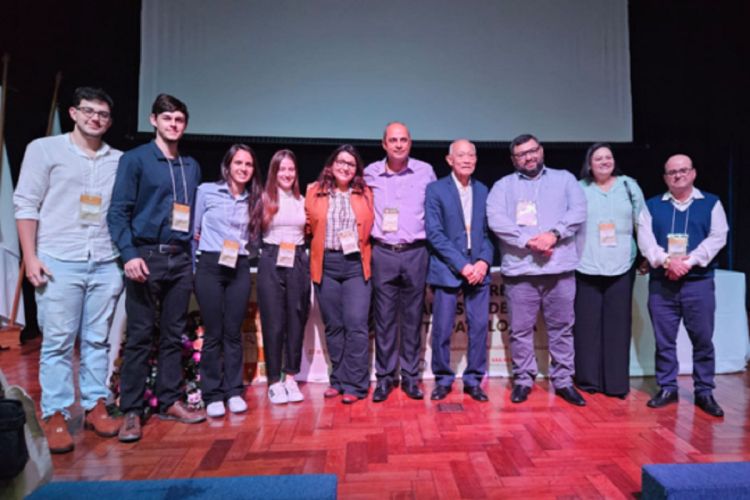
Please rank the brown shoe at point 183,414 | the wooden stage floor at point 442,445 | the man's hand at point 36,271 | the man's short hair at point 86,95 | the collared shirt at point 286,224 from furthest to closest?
the collared shirt at point 286,224, the brown shoe at point 183,414, the man's short hair at point 86,95, the man's hand at point 36,271, the wooden stage floor at point 442,445

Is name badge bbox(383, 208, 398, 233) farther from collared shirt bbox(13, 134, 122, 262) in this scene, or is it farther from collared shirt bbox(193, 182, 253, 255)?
collared shirt bbox(13, 134, 122, 262)

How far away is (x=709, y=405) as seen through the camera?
2.43 m

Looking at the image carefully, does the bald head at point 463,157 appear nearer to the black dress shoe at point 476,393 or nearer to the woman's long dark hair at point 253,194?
the woman's long dark hair at point 253,194

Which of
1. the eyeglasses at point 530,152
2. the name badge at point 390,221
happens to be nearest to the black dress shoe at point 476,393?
the name badge at point 390,221

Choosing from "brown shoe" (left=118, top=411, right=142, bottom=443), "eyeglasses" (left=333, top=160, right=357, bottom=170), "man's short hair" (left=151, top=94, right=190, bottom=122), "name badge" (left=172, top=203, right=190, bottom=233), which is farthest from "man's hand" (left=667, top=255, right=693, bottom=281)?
"brown shoe" (left=118, top=411, right=142, bottom=443)

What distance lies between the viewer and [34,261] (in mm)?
1941

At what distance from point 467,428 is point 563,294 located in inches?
38.1

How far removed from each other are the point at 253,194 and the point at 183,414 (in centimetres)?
122

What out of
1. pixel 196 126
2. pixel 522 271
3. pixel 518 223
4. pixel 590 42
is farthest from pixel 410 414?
pixel 590 42

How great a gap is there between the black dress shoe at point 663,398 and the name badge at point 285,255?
7.16 feet

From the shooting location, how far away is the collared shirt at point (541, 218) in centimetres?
255

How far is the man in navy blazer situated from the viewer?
2592 millimetres

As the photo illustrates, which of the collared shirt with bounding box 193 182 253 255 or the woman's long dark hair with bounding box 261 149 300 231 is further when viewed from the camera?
the woman's long dark hair with bounding box 261 149 300 231

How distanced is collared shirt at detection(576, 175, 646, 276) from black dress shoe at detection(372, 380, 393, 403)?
53.1 inches
